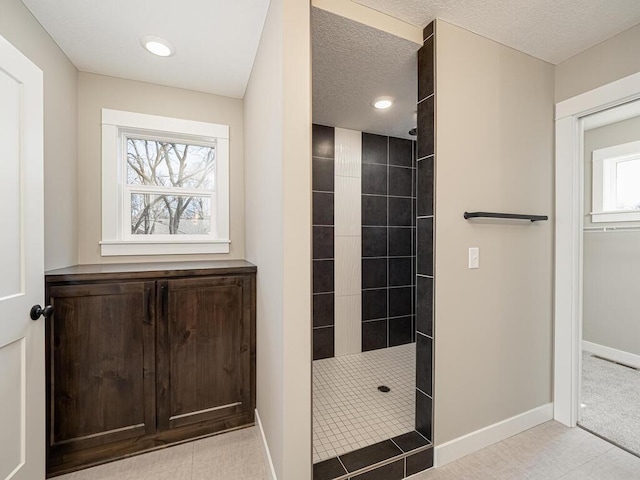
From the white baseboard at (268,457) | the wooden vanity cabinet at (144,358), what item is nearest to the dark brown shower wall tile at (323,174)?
the wooden vanity cabinet at (144,358)

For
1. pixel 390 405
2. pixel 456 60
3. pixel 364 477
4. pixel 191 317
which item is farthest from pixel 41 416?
pixel 456 60

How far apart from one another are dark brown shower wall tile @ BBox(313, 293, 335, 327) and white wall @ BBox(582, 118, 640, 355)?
8.42 feet

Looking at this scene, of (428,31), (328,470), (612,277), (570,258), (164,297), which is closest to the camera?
(328,470)

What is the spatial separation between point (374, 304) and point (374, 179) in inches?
54.5

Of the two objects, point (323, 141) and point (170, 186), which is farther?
point (323, 141)

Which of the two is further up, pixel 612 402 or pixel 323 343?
pixel 323 343

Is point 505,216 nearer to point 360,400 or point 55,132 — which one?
point 360,400

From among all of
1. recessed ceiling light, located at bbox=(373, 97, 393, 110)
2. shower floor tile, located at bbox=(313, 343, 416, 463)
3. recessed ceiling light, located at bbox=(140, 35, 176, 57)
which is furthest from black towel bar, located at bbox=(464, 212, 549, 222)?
recessed ceiling light, located at bbox=(140, 35, 176, 57)

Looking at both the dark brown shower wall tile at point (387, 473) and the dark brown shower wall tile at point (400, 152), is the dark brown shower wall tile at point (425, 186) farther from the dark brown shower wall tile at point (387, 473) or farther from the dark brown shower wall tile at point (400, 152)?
the dark brown shower wall tile at point (400, 152)

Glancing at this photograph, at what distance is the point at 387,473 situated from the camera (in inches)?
55.5

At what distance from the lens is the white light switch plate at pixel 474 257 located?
164 centimetres

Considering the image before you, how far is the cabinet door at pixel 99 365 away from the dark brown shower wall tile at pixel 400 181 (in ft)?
8.30

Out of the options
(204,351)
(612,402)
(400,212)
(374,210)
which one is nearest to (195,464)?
(204,351)

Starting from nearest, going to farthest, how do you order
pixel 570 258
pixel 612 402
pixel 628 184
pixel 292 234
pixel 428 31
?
pixel 292 234 < pixel 428 31 < pixel 570 258 < pixel 612 402 < pixel 628 184
